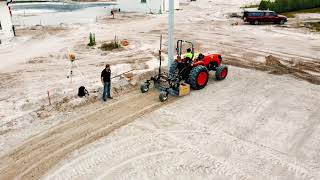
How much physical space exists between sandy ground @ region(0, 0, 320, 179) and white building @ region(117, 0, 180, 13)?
57.2 feet

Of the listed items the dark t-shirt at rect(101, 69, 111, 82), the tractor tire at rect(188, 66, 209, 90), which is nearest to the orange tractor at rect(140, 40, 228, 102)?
the tractor tire at rect(188, 66, 209, 90)

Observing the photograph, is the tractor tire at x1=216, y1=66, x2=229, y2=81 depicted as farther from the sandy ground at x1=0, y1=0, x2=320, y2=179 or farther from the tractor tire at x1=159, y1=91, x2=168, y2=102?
the tractor tire at x1=159, y1=91, x2=168, y2=102

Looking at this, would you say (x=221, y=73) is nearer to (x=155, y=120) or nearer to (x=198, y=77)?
(x=198, y=77)

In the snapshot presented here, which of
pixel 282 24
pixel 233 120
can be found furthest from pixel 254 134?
pixel 282 24

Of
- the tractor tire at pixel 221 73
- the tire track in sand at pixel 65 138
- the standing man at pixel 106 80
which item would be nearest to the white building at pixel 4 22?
the standing man at pixel 106 80

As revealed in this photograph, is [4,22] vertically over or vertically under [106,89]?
over

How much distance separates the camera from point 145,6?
123 ft

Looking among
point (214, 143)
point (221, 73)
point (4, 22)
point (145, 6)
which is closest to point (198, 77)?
point (221, 73)

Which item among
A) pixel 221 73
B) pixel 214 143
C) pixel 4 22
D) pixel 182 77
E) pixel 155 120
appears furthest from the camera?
pixel 4 22

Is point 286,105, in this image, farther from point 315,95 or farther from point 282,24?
point 282,24

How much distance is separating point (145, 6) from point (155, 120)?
28413mm

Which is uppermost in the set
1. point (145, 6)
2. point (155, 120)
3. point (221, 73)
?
point (145, 6)

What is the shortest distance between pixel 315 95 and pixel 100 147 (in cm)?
901

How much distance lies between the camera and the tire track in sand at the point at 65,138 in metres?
8.66
